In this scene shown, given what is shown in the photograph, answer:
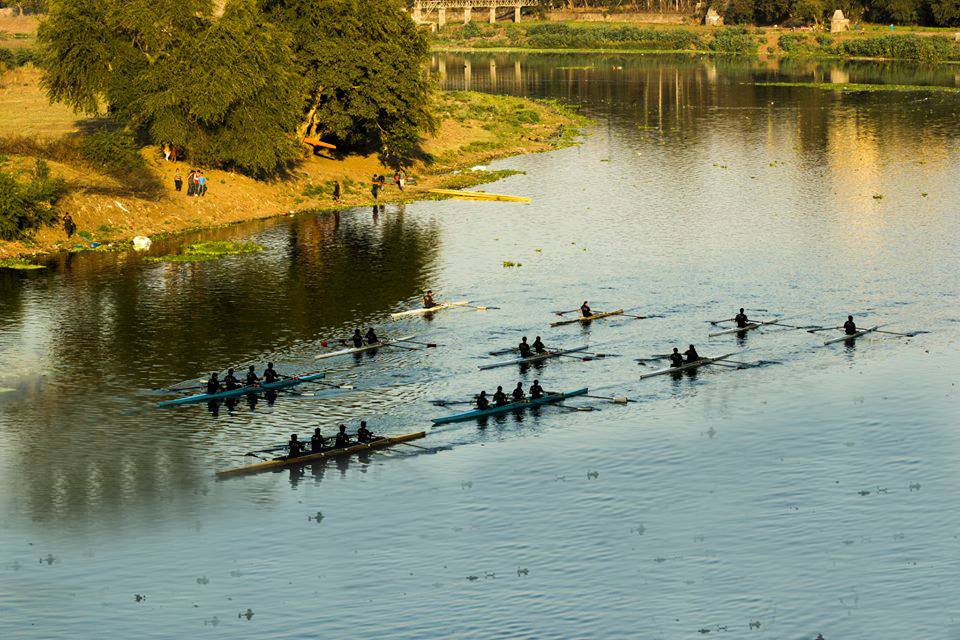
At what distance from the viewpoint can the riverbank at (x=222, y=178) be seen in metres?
108

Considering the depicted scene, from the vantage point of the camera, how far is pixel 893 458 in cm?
6331

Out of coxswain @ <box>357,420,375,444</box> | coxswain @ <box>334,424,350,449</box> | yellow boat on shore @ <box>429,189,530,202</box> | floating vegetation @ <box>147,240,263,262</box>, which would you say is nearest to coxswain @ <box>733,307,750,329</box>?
coxswain @ <box>357,420,375,444</box>

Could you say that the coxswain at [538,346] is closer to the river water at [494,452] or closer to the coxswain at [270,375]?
the river water at [494,452]

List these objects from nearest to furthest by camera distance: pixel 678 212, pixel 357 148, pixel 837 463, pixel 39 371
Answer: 1. pixel 837 463
2. pixel 39 371
3. pixel 678 212
4. pixel 357 148

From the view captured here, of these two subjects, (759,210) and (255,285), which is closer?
(255,285)

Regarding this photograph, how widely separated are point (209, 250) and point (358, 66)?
32482mm

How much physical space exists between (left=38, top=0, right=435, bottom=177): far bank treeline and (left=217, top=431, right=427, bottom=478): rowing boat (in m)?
57.4

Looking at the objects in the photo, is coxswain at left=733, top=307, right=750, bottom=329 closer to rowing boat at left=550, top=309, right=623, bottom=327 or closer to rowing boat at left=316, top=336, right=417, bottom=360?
rowing boat at left=550, top=309, right=623, bottom=327

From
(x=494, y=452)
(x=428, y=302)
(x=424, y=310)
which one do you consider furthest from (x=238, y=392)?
(x=428, y=302)

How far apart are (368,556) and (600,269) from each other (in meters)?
50.8

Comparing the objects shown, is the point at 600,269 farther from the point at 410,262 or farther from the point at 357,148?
the point at 357,148

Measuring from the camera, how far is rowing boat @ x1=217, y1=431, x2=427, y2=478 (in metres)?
59.4

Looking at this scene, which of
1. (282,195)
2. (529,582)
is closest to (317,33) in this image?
(282,195)

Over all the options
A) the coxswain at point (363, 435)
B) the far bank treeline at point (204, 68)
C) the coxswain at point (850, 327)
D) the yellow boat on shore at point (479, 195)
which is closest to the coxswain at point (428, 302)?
the coxswain at point (363, 435)
